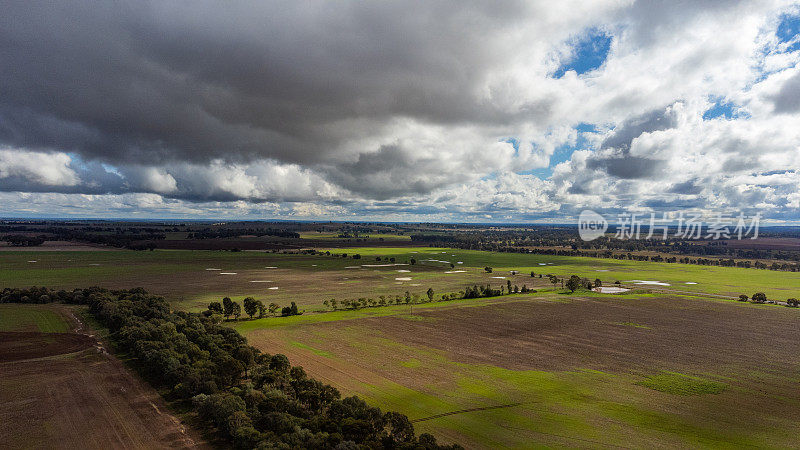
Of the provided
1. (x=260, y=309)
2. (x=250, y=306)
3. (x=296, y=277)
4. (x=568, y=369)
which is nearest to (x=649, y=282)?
(x=568, y=369)

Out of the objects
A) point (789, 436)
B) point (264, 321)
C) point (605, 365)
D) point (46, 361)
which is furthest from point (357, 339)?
point (789, 436)

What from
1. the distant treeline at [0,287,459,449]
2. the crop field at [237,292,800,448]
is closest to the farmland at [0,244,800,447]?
the crop field at [237,292,800,448]

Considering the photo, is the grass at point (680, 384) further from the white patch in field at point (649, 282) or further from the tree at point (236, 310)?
the white patch in field at point (649, 282)

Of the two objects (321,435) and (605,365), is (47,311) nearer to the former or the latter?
(321,435)

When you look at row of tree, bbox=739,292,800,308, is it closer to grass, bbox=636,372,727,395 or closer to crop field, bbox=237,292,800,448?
crop field, bbox=237,292,800,448

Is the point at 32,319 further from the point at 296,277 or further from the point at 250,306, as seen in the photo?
the point at 296,277

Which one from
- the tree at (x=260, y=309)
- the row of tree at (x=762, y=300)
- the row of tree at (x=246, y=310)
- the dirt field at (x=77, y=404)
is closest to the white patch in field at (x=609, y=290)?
the row of tree at (x=762, y=300)
